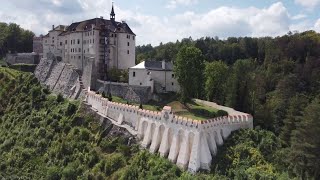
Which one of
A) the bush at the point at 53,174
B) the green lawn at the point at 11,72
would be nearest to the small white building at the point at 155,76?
the bush at the point at 53,174

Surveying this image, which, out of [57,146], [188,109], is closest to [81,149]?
[57,146]

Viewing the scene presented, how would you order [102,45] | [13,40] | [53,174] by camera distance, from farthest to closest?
1. [13,40]
2. [102,45]
3. [53,174]

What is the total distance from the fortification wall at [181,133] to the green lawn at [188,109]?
5.05m

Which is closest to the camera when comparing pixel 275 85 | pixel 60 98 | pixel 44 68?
pixel 60 98

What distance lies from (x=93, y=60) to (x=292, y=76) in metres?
35.0

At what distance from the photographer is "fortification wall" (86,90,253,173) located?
38312mm

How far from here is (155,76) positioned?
57.5 meters

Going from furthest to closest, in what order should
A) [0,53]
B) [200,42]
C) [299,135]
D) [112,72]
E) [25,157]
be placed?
[200,42]
[0,53]
[112,72]
[25,157]
[299,135]

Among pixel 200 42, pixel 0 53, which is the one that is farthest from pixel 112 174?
pixel 200 42

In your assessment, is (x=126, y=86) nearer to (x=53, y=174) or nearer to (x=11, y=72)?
(x=53, y=174)

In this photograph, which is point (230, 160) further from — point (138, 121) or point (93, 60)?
point (93, 60)

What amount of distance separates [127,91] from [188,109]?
9.96 metres

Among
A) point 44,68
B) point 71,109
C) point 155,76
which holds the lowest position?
point 71,109

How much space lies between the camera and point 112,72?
64625 mm
